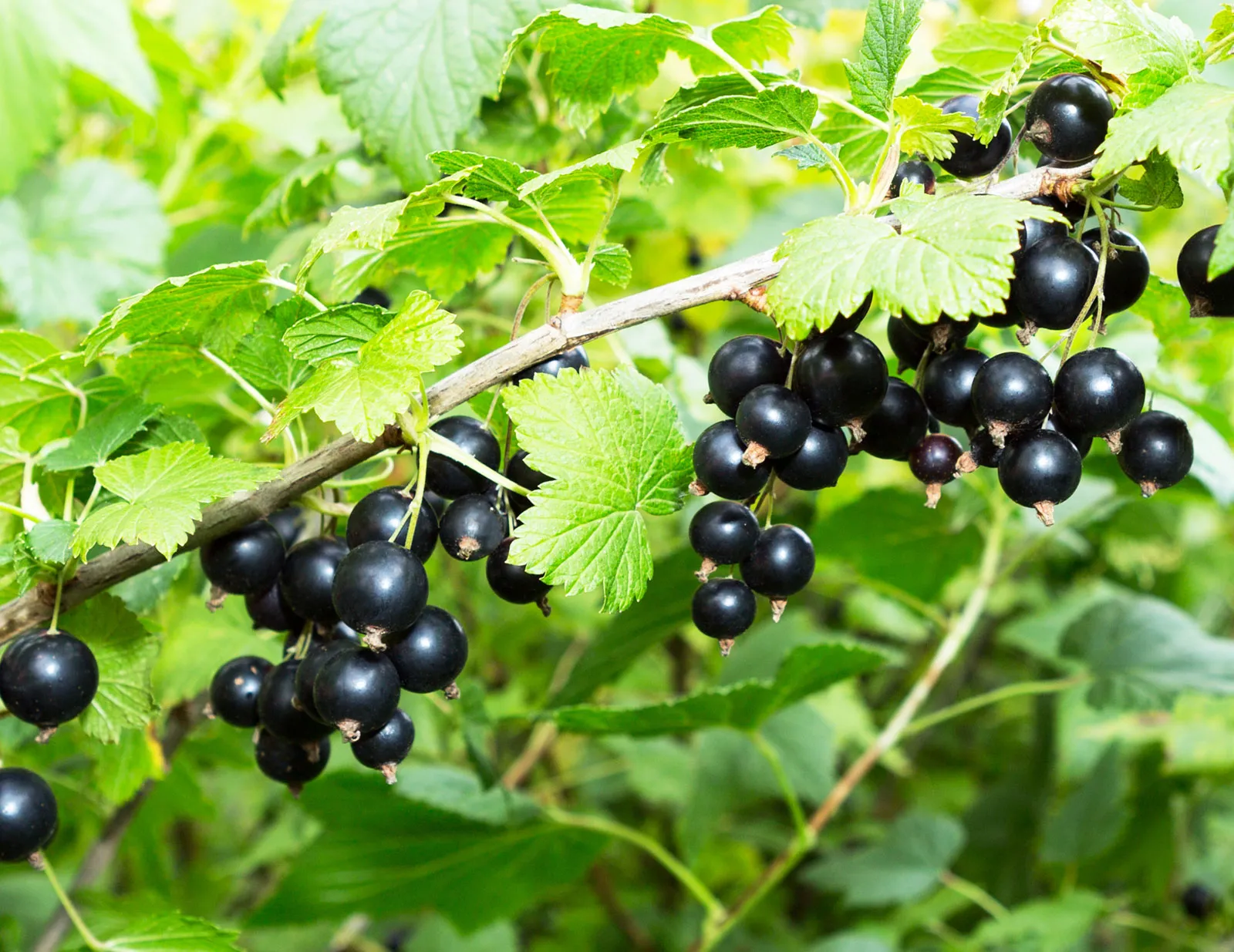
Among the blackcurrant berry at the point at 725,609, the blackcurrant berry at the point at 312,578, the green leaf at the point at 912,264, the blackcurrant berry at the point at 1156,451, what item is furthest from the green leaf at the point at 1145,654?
the blackcurrant berry at the point at 312,578

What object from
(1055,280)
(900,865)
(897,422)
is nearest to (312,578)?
(897,422)

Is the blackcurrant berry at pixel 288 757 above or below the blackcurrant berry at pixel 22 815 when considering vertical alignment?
below

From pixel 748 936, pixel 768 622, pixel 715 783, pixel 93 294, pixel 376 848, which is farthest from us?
pixel 748 936

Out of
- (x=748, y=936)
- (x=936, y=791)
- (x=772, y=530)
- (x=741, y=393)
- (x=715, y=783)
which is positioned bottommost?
(x=936, y=791)

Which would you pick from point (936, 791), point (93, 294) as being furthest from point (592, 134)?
point (936, 791)

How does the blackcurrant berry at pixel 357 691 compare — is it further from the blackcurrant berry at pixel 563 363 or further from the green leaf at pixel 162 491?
the blackcurrant berry at pixel 563 363

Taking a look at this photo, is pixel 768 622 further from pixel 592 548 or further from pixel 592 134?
pixel 592 548

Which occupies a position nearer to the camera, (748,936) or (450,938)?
(450,938)

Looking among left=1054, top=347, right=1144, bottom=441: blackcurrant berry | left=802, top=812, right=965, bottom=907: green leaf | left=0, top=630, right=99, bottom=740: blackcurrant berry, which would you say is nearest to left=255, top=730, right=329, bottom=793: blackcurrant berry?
left=0, top=630, right=99, bottom=740: blackcurrant berry
